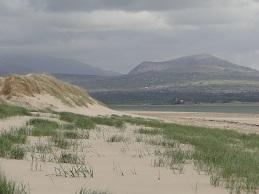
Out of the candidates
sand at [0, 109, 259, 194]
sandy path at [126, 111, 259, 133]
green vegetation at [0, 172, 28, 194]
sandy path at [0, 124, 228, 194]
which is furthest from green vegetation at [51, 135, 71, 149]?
sandy path at [126, 111, 259, 133]

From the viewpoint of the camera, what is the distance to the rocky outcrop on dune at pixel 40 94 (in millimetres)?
46156

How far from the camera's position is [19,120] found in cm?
2050

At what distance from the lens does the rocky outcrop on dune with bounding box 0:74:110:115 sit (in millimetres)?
46156

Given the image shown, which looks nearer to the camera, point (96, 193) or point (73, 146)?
point (96, 193)

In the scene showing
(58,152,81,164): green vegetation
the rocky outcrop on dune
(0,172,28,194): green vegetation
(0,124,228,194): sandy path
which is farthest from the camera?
the rocky outcrop on dune

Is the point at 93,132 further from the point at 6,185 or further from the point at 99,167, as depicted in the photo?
the point at 6,185

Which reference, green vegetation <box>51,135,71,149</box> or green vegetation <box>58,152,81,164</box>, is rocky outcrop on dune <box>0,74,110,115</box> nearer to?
green vegetation <box>51,135,71,149</box>

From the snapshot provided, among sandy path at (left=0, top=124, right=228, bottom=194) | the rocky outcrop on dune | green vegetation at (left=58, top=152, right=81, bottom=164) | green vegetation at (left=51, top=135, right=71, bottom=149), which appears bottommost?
sandy path at (left=0, top=124, right=228, bottom=194)

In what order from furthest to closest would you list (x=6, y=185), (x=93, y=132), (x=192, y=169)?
(x=93, y=132) < (x=192, y=169) < (x=6, y=185)

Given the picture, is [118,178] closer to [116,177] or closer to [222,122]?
[116,177]

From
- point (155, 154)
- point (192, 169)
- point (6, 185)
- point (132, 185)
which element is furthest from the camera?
point (155, 154)

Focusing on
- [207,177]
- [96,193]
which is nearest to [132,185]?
[96,193]

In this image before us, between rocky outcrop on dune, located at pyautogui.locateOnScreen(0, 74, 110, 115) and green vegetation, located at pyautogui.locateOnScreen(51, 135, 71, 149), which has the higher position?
rocky outcrop on dune, located at pyautogui.locateOnScreen(0, 74, 110, 115)

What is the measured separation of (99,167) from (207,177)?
73.3 inches
